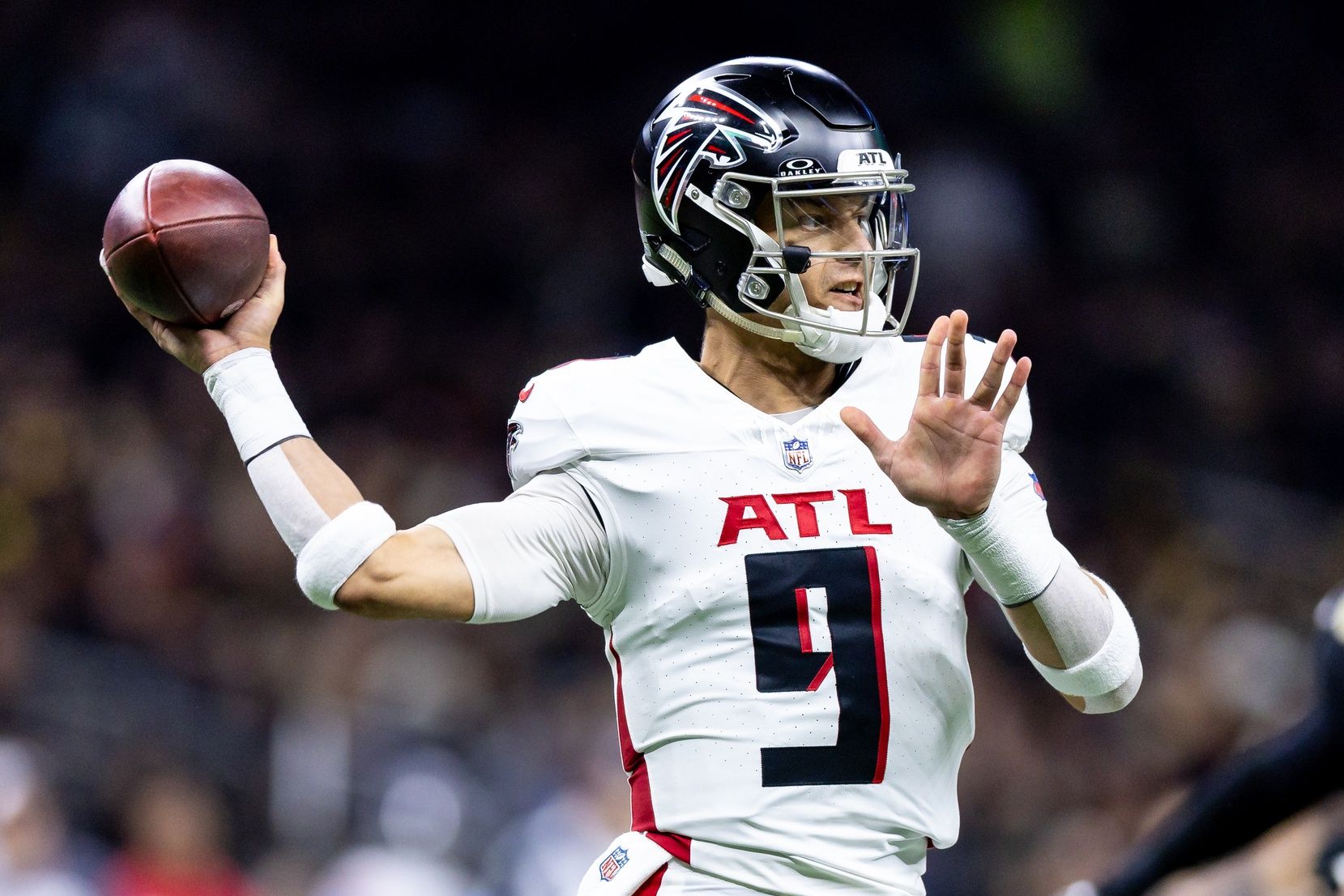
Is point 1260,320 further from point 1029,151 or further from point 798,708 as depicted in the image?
point 798,708

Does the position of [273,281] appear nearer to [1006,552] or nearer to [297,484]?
[297,484]

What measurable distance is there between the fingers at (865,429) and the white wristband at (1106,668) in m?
0.46

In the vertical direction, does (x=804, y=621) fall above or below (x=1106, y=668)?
above

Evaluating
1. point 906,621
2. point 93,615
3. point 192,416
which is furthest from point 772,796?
point 192,416

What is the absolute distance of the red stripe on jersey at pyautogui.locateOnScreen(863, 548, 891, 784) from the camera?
2764mm

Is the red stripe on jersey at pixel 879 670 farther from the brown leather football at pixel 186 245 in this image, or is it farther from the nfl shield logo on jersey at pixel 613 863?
the brown leather football at pixel 186 245

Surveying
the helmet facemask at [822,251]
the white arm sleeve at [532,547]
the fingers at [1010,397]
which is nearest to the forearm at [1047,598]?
the fingers at [1010,397]

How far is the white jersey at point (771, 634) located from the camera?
274 centimetres

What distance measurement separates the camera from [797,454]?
9.46 feet

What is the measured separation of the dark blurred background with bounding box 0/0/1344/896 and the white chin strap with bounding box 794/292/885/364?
7.87 feet

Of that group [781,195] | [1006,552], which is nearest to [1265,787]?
[1006,552]

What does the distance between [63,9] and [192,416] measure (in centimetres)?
278

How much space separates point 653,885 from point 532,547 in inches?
23.6

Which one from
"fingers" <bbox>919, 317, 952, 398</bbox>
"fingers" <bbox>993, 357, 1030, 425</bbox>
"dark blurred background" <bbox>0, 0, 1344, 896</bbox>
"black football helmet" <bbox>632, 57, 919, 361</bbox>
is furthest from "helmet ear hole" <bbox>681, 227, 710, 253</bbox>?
"dark blurred background" <bbox>0, 0, 1344, 896</bbox>
